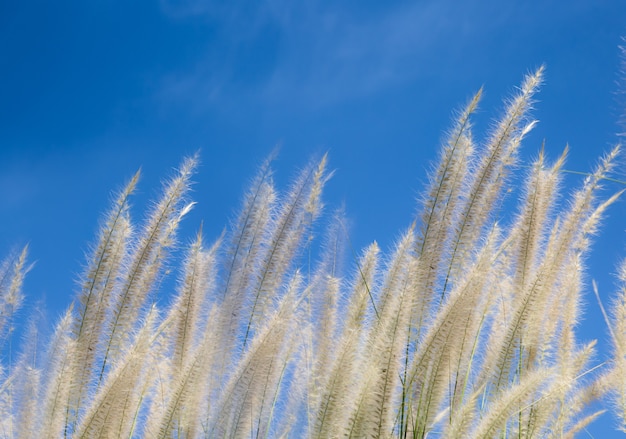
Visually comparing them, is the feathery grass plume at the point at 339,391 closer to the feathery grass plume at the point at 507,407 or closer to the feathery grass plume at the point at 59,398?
the feathery grass plume at the point at 507,407

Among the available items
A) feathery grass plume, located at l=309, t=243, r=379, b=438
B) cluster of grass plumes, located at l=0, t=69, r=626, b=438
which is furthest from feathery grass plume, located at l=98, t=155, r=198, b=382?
feathery grass plume, located at l=309, t=243, r=379, b=438

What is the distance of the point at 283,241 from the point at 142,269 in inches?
22.0

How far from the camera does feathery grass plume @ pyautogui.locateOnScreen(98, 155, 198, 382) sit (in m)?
2.87

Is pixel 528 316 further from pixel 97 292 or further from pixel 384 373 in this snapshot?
pixel 97 292

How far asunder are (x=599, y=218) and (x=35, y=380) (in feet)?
8.11

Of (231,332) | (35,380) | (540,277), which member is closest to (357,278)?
(231,332)

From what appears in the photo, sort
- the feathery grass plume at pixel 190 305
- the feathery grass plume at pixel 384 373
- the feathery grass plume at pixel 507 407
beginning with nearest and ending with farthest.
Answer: the feathery grass plume at pixel 507 407
the feathery grass plume at pixel 384 373
the feathery grass plume at pixel 190 305

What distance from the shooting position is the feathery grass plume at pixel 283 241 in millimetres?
3041

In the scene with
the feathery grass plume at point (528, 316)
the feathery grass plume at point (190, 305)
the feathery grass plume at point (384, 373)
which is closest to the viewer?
the feathery grass plume at point (384, 373)

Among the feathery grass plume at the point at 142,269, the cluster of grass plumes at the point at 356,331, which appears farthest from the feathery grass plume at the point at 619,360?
the feathery grass plume at the point at 142,269

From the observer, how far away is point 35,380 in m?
3.47

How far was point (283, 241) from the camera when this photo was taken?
10.2 feet

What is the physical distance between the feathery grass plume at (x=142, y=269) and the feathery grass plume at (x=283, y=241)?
0.38 metres

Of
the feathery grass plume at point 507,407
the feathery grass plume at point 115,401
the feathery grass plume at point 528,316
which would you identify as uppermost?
the feathery grass plume at point 528,316
